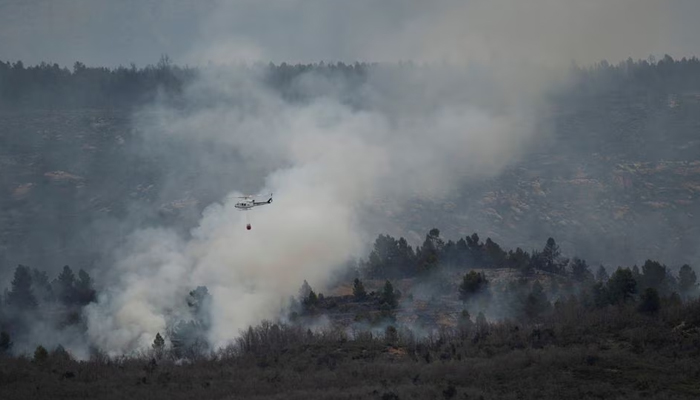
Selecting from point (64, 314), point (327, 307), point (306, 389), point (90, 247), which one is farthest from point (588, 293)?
point (90, 247)

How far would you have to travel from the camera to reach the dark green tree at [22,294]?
122812 millimetres

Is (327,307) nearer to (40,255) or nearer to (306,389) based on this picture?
(306,389)

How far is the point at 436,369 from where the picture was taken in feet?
236

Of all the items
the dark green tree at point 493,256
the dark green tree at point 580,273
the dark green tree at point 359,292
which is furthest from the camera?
the dark green tree at point 493,256

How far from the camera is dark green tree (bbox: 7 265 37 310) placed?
12281 centimetres

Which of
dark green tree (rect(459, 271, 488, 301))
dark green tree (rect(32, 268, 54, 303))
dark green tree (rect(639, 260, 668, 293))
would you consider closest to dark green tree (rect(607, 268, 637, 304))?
dark green tree (rect(639, 260, 668, 293))

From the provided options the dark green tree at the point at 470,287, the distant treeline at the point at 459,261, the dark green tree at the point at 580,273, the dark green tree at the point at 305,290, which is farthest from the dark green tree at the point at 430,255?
the dark green tree at the point at 580,273

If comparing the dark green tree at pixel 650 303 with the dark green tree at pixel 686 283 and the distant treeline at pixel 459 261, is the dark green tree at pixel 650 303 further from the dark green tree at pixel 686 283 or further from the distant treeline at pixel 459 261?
the distant treeline at pixel 459 261

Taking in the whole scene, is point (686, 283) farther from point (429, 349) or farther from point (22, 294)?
point (22, 294)

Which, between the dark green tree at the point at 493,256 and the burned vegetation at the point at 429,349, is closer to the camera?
the burned vegetation at the point at 429,349

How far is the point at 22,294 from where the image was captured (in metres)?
124

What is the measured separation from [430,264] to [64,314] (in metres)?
51.2

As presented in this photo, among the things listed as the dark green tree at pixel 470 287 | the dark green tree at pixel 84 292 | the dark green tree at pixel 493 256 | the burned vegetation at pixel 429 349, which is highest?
the dark green tree at pixel 84 292

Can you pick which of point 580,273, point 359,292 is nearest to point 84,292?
point 359,292
